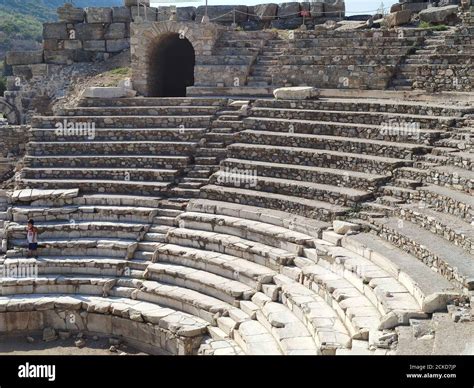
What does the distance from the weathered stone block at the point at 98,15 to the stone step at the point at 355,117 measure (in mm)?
8486

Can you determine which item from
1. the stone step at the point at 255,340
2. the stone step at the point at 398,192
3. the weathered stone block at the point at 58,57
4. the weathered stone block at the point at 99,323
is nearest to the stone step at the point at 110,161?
the weathered stone block at the point at 99,323

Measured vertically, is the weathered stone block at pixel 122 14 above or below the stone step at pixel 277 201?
above

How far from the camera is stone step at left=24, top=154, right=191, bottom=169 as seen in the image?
1463 centimetres

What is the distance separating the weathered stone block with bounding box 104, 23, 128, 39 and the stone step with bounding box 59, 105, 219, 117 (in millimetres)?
5758

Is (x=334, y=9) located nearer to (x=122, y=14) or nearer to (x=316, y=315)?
(x=122, y=14)

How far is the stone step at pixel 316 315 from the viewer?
804 centimetres

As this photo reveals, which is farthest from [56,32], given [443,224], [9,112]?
[443,224]

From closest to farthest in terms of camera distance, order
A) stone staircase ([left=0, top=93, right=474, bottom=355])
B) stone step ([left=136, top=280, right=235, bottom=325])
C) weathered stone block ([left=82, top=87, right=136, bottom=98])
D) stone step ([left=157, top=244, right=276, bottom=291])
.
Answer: stone staircase ([left=0, top=93, right=474, bottom=355]) → stone step ([left=136, top=280, right=235, bottom=325]) → stone step ([left=157, top=244, right=276, bottom=291]) → weathered stone block ([left=82, top=87, right=136, bottom=98])

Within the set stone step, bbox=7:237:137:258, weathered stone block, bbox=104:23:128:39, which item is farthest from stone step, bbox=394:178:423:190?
weathered stone block, bbox=104:23:128:39

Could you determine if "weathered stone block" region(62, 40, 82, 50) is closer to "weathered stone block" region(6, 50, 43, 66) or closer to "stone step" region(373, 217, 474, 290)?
"weathered stone block" region(6, 50, 43, 66)

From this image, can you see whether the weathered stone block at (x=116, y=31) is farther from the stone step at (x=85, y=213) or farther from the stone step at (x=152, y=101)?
the stone step at (x=85, y=213)

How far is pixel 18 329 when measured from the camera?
12.2 meters

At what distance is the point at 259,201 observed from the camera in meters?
12.9

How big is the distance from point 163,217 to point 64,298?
2.62 m
